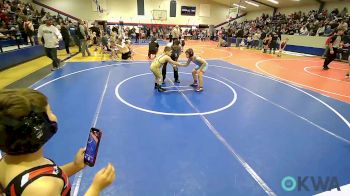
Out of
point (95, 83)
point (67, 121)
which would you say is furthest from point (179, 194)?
point (95, 83)

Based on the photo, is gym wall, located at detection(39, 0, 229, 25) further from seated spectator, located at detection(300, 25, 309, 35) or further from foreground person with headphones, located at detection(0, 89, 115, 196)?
foreground person with headphones, located at detection(0, 89, 115, 196)

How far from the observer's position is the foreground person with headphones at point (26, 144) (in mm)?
914

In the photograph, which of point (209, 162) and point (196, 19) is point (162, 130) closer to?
point (209, 162)

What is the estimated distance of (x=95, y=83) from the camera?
275 inches

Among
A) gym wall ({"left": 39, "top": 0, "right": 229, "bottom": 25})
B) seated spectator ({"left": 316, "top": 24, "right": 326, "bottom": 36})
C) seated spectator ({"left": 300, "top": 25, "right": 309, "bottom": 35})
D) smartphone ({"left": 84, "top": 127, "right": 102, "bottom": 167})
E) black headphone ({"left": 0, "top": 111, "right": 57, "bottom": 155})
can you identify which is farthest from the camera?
gym wall ({"left": 39, "top": 0, "right": 229, "bottom": 25})

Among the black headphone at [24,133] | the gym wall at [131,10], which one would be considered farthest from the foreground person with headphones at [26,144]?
the gym wall at [131,10]

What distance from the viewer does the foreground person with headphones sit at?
91 centimetres

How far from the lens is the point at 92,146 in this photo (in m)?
1.37

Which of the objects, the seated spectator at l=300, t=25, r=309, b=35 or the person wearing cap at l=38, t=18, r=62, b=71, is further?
the seated spectator at l=300, t=25, r=309, b=35

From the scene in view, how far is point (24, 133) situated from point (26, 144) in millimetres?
54

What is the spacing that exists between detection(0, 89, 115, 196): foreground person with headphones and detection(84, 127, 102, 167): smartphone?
0.92 feet

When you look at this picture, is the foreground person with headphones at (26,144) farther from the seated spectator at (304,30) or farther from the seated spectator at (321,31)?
the seated spectator at (304,30)

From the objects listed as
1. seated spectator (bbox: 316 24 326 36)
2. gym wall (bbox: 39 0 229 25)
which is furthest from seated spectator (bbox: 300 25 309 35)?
gym wall (bbox: 39 0 229 25)

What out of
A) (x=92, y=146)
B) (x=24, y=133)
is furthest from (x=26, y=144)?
(x=92, y=146)
